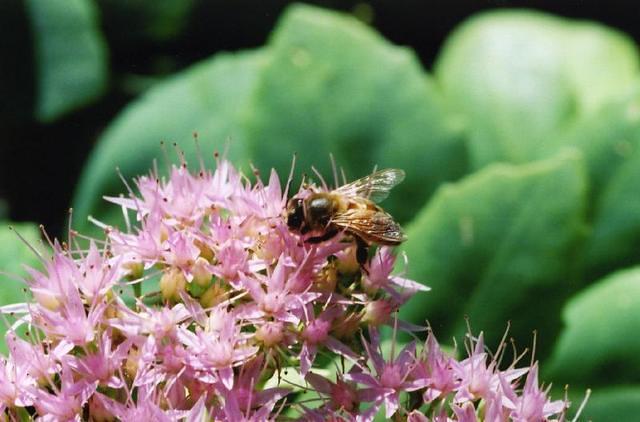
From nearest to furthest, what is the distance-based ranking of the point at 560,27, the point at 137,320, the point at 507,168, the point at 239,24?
the point at 137,320, the point at 507,168, the point at 560,27, the point at 239,24

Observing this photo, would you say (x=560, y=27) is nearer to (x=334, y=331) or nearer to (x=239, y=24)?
(x=239, y=24)

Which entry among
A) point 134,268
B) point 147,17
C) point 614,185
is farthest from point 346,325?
point 147,17

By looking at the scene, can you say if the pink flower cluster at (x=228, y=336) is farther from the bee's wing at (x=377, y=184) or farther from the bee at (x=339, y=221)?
the bee's wing at (x=377, y=184)

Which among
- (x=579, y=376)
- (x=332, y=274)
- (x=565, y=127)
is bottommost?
(x=579, y=376)

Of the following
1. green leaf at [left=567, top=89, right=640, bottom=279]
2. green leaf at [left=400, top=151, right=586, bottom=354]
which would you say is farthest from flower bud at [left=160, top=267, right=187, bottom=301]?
green leaf at [left=567, top=89, right=640, bottom=279]

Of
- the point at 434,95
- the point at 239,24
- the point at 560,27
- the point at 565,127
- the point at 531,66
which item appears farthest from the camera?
Answer: the point at 239,24

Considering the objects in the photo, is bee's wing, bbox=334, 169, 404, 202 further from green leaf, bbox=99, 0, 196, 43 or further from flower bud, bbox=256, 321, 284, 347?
green leaf, bbox=99, 0, 196, 43

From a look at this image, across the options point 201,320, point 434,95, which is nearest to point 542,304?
point 434,95
